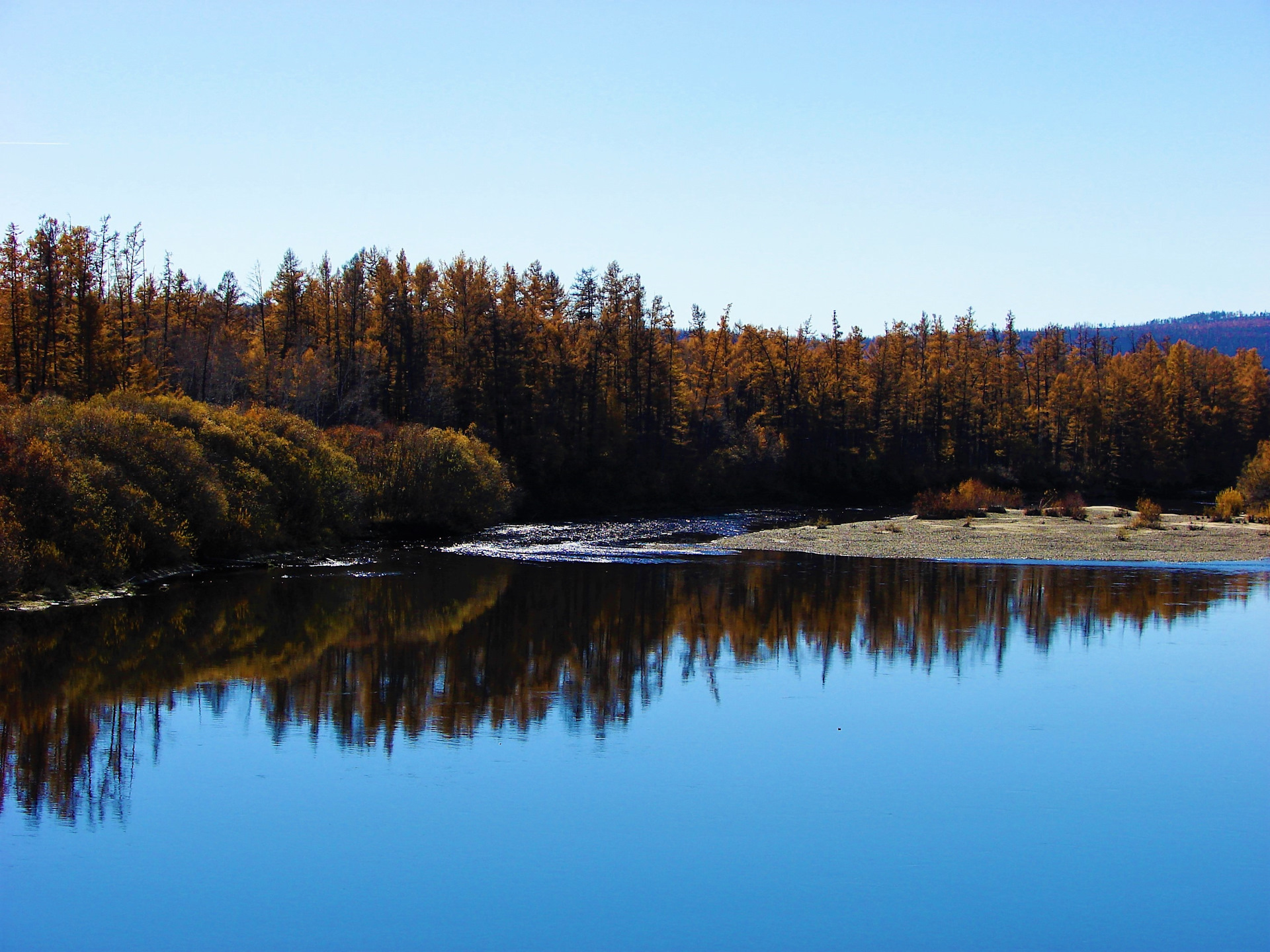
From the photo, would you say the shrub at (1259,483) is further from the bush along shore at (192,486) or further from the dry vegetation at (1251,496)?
the bush along shore at (192,486)

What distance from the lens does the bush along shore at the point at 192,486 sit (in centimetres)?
2408

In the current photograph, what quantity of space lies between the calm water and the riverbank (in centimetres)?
1256

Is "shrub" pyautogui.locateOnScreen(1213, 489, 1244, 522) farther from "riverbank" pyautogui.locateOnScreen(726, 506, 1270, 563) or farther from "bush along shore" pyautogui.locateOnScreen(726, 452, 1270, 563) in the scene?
"riverbank" pyautogui.locateOnScreen(726, 506, 1270, 563)

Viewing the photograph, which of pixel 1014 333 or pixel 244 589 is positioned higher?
pixel 1014 333

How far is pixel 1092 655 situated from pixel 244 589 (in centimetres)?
2142

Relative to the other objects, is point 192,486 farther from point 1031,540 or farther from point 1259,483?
point 1259,483

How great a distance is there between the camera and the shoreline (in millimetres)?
36531

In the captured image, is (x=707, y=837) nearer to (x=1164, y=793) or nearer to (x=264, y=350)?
(x=1164, y=793)

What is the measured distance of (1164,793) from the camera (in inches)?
488

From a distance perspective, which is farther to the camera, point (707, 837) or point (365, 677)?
point (365, 677)

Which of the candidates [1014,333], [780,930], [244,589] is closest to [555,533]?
[244,589]

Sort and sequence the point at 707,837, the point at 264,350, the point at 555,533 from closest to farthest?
the point at 707,837 < the point at 555,533 < the point at 264,350

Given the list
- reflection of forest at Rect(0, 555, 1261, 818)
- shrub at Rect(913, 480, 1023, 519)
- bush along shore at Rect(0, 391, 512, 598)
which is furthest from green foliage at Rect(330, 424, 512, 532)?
shrub at Rect(913, 480, 1023, 519)

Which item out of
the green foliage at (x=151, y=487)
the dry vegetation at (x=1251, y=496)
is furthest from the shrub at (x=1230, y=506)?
the green foliage at (x=151, y=487)
